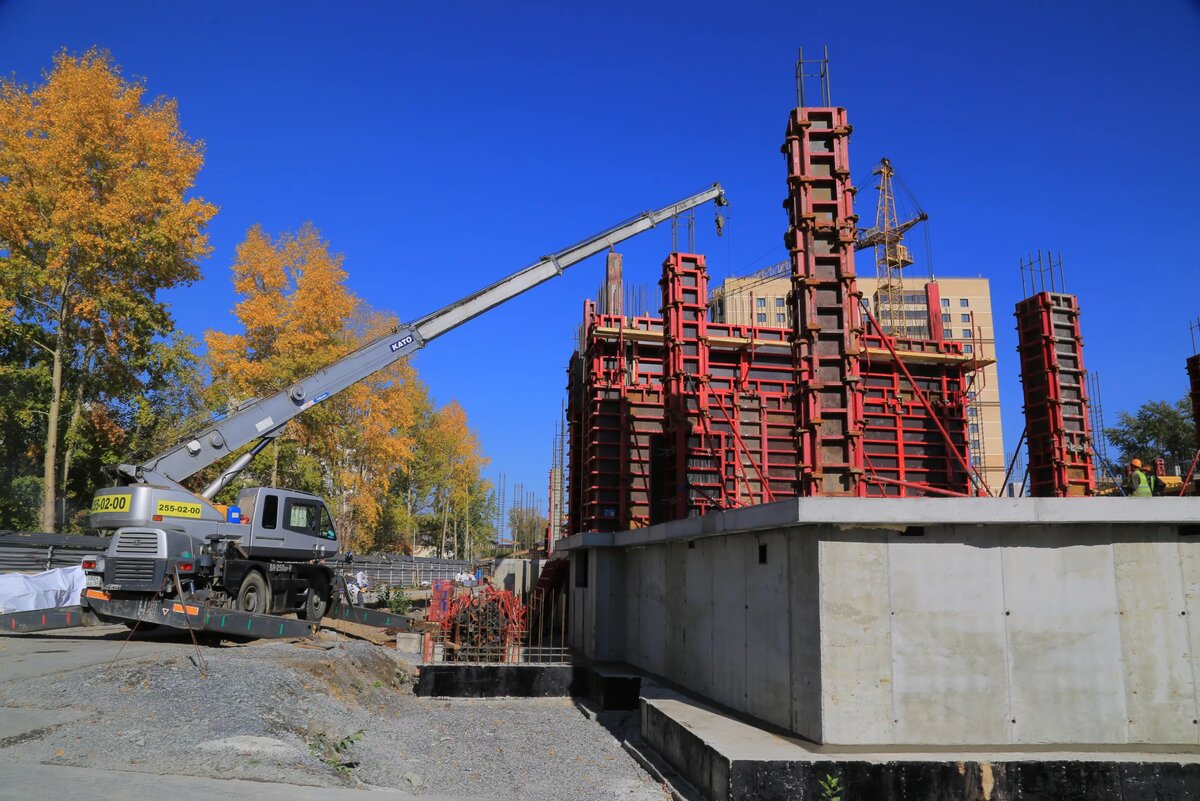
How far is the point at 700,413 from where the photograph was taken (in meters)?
15.7

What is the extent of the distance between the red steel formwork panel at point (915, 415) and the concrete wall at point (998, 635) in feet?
42.0

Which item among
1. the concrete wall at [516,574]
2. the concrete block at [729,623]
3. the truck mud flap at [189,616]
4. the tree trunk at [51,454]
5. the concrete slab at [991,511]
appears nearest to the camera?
the concrete slab at [991,511]

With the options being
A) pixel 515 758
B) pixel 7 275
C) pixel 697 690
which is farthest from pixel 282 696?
pixel 7 275

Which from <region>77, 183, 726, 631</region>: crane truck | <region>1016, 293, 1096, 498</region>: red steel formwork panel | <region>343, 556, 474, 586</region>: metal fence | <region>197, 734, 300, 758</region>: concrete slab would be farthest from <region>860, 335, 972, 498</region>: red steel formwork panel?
<region>343, 556, 474, 586</region>: metal fence

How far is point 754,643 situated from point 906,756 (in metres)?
2.43

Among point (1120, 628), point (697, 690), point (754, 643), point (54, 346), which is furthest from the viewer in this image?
point (54, 346)

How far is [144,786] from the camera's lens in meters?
6.23

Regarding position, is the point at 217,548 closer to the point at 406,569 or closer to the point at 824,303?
the point at 824,303

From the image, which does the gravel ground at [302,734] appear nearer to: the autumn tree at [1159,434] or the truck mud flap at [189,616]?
the truck mud flap at [189,616]

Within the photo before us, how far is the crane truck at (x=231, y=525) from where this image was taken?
13500 mm

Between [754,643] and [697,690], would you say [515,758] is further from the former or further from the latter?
[754,643]

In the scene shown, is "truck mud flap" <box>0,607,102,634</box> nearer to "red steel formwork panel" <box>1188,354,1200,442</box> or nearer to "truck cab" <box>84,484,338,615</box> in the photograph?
"truck cab" <box>84,484,338,615</box>

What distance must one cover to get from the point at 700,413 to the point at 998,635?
28.6 ft

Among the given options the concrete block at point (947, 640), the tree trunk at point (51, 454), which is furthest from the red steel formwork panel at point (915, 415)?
the tree trunk at point (51, 454)
